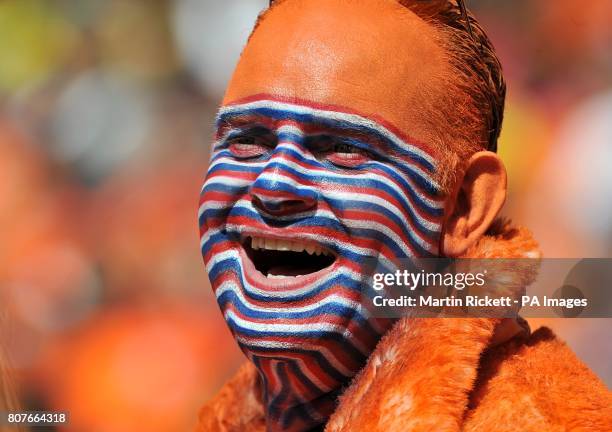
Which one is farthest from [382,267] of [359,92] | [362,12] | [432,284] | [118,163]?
[118,163]

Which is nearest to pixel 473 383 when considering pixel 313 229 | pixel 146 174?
pixel 313 229

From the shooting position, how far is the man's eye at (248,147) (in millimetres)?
1466

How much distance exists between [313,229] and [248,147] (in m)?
0.23

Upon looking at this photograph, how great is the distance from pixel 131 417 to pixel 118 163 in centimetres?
115

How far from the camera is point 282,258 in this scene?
1476 millimetres

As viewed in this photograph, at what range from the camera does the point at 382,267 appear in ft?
4.57

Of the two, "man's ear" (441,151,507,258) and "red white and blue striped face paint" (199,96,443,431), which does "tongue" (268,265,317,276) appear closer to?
"red white and blue striped face paint" (199,96,443,431)

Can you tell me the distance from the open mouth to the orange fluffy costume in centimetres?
18

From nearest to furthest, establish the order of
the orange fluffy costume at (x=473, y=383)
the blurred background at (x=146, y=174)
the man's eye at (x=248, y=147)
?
the orange fluffy costume at (x=473, y=383)
the man's eye at (x=248, y=147)
the blurred background at (x=146, y=174)

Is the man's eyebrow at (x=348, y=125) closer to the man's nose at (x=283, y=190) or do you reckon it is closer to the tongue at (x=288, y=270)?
the man's nose at (x=283, y=190)

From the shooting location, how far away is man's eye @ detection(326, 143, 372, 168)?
139 cm

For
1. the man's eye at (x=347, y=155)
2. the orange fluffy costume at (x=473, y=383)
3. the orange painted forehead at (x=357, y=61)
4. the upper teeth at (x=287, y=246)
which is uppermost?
the orange painted forehead at (x=357, y=61)
